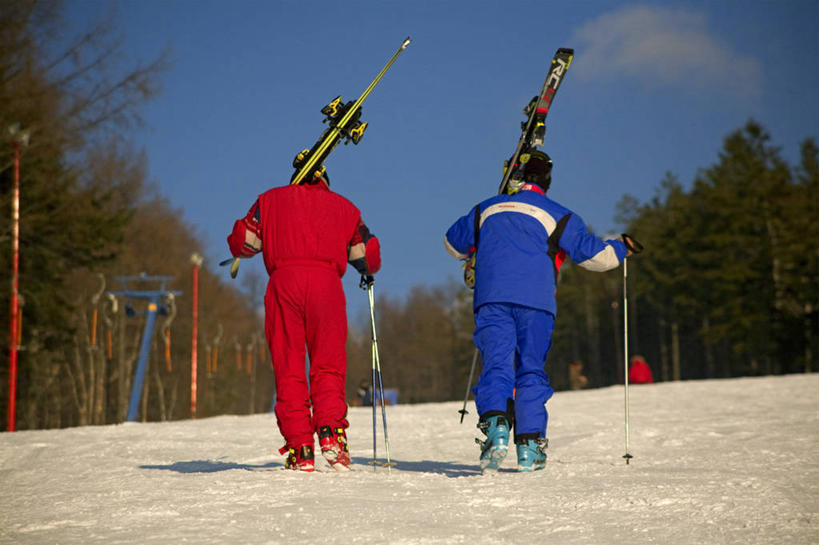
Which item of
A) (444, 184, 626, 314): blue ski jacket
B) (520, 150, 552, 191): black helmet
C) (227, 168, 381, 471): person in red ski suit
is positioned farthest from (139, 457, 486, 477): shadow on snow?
(520, 150, 552, 191): black helmet

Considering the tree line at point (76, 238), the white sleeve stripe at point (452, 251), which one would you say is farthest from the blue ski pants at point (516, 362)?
the tree line at point (76, 238)

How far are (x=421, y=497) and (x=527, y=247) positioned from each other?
85.6 inches

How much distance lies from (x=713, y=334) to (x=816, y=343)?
232 inches

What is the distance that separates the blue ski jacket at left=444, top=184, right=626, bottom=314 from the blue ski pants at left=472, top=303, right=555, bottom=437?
8cm

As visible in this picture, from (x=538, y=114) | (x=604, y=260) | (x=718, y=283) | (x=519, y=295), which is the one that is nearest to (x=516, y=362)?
(x=519, y=295)

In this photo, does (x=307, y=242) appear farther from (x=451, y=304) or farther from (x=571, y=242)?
(x=451, y=304)

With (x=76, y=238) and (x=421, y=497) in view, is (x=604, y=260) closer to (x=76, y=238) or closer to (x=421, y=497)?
(x=421, y=497)

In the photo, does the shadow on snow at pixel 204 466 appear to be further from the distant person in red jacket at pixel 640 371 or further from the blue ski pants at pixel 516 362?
the distant person in red jacket at pixel 640 371

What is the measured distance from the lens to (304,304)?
549cm

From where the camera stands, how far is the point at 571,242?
573cm

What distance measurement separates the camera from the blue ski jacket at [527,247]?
557 centimetres

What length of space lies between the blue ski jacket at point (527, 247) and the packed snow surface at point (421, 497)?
1079 millimetres

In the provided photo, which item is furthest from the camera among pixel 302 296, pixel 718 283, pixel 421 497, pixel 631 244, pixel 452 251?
Result: pixel 718 283

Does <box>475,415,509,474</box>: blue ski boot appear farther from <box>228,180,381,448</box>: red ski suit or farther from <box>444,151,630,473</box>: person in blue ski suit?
<box>228,180,381,448</box>: red ski suit
